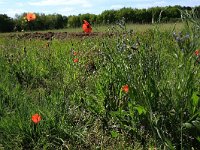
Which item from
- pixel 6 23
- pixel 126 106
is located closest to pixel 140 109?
pixel 126 106

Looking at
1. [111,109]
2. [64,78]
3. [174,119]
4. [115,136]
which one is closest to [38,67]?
[64,78]

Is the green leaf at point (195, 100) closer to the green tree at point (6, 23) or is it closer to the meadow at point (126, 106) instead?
the meadow at point (126, 106)

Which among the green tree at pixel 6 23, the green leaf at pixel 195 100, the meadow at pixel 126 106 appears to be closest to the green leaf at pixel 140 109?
the meadow at pixel 126 106

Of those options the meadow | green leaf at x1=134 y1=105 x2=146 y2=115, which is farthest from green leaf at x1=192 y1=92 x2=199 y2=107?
green leaf at x1=134 y1=105 x2=146 y2=115

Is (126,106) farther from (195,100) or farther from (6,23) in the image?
(6,23)

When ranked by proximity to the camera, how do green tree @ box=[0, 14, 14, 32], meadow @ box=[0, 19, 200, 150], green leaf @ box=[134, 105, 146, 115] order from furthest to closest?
green tree @ box=[0, 14, 14, 32] → green leaf @ box=[134, 105, 146, 115] → meadow @ box=[0, 19, 200, 150]

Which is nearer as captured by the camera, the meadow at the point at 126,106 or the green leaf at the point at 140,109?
the meadow at the point at 126,106

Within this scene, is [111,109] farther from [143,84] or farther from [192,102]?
[192,102]

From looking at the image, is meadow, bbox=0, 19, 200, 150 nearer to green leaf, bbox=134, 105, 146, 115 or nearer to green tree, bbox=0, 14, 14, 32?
green leaf, bbox=134, 105, 146, 115

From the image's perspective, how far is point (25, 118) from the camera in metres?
3.46

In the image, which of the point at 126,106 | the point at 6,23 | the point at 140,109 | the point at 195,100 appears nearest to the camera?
the point at 195,100

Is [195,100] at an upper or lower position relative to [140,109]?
upper

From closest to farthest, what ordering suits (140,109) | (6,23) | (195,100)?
(195,100)
(140,109)
(6,23)

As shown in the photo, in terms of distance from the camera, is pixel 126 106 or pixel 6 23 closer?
pixel 126 106
